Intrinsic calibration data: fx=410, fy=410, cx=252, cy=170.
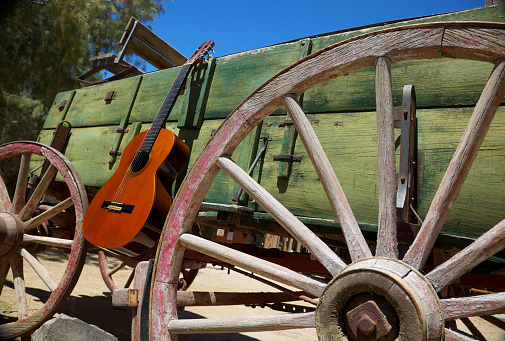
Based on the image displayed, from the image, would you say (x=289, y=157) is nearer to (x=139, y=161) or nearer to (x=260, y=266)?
(x=260, y=266)

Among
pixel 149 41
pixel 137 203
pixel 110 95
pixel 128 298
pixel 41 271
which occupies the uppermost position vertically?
pixel 149 41

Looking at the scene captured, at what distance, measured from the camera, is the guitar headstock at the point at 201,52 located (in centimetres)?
288

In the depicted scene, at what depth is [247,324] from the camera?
1.52 meters

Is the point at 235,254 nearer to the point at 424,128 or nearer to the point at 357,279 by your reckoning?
the point at 357,279

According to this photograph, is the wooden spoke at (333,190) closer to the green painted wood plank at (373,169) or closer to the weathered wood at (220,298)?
the green painted wood plank at (373,169)

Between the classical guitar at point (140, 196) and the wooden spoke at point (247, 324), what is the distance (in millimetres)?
799

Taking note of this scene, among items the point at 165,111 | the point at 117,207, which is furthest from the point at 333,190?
the point at 165,111

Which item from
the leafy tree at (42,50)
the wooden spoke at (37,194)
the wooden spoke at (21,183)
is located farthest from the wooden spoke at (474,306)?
the leafy tree at (42,50)

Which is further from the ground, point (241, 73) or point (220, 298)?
point (241, 73)

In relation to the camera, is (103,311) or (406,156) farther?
(103,311)

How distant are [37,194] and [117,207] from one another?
0.98 metres

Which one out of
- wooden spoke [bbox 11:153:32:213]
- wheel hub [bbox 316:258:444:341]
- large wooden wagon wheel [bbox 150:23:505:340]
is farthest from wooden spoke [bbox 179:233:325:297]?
wooden spoke [bbox 11:153:32:213]

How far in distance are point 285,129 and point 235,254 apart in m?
0.84

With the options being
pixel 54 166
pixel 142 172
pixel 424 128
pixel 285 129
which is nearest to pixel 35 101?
pixel 54 166
